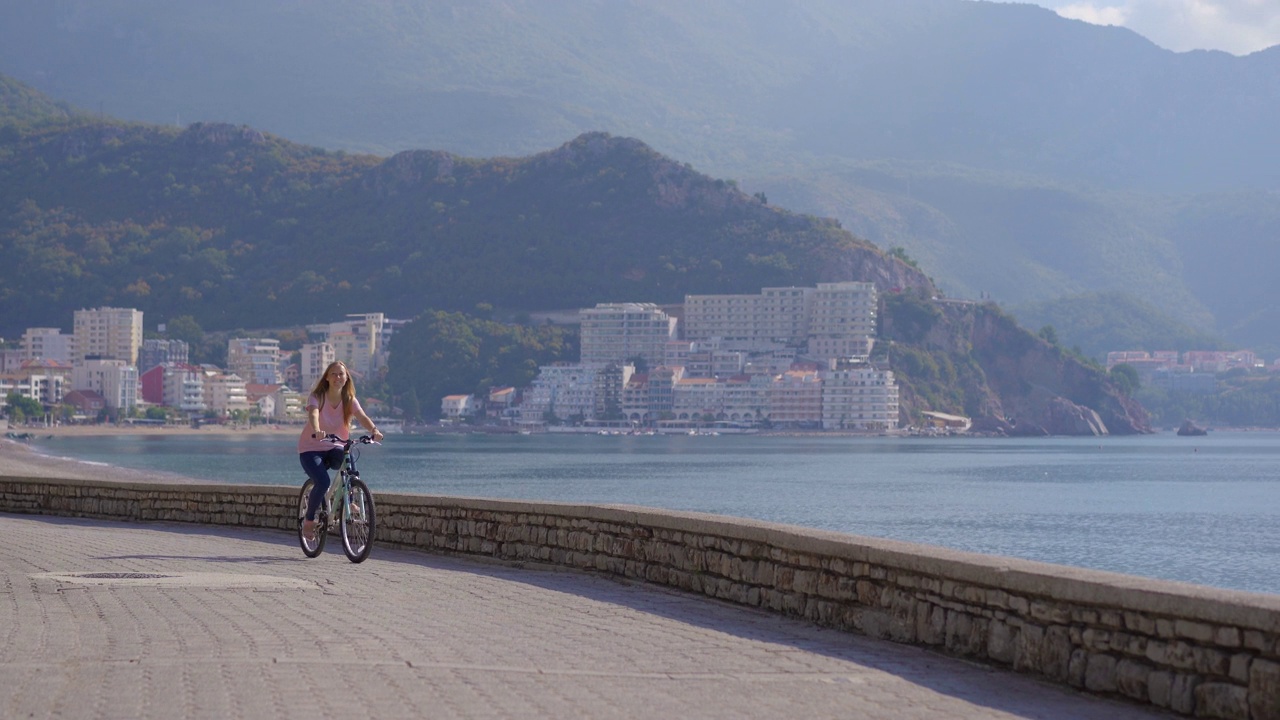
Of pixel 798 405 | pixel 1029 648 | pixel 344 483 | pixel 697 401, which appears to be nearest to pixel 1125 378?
pixel 798 405

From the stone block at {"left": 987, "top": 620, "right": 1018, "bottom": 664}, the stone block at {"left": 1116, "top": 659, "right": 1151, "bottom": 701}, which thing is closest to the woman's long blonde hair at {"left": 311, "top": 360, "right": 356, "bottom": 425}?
the stone block at {"left": 987, "top": 620, "right": 1018, "bottom": 664}

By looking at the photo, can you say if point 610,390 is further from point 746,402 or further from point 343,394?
point 343,394

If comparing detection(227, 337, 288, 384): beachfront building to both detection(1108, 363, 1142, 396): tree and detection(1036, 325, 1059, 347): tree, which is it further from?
detection(1108, 363, 1142, 396): tree

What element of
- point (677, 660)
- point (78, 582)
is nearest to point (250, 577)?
point (78, 582)

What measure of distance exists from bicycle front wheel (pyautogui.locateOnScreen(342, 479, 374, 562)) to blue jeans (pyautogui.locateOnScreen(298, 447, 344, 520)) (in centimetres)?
23

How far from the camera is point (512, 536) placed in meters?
13.0

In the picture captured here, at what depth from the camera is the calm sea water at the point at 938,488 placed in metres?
41.3

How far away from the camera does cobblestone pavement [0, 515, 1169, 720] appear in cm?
662

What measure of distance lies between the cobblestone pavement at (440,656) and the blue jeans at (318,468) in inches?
45.3

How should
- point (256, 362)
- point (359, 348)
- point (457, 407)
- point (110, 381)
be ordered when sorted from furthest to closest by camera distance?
point (256, 362)
point (359, 348)
point (110, 381)
point (457, 407)

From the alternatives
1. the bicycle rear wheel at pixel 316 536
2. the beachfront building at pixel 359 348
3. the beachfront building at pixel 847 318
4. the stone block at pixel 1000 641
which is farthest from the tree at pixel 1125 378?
the stone block at pixel 1000 641

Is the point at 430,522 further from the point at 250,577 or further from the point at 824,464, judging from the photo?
the point at 824,464

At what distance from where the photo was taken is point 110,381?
183500 millimetres

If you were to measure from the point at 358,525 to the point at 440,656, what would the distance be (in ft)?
16.4
